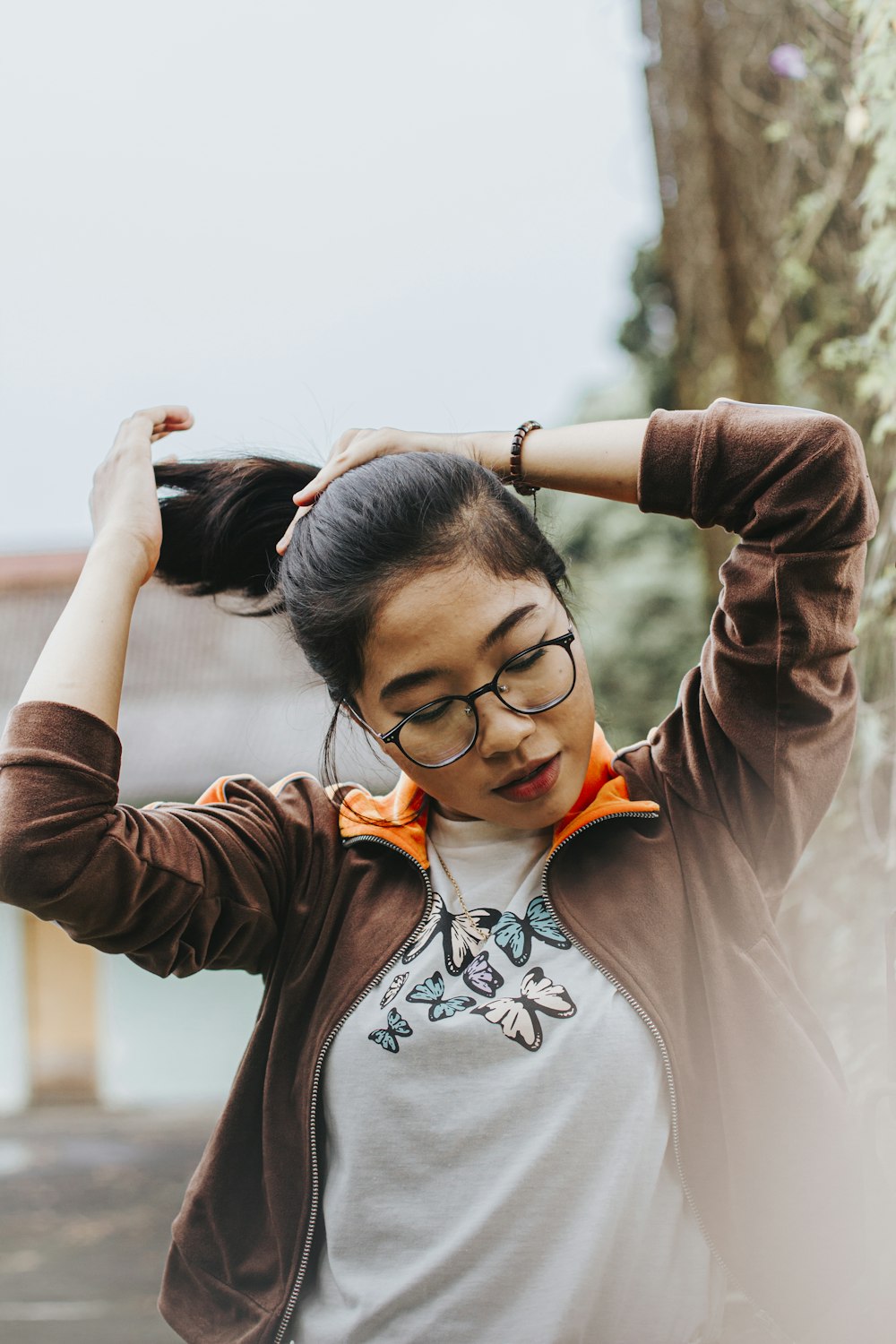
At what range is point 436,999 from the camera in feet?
3.77

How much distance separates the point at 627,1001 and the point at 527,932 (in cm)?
12

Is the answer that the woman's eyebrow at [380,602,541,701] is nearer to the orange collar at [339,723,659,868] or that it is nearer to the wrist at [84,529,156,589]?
the orange collar at [339,723,659,868]

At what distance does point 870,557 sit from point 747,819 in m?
1.20

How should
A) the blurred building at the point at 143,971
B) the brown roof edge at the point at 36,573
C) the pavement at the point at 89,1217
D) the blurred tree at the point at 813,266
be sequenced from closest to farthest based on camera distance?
the blurred tree at the point at 813,266
the pavement at the point at 89,1217
the blurred building at the point at 143,971
the brown roof edge at the point at 36,573

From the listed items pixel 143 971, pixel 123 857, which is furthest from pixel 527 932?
pixel 143 971

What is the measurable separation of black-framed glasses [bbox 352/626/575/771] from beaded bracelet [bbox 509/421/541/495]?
0.19 metres

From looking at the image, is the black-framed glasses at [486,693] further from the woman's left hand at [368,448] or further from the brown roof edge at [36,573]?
the brown roof edge at [36,573]

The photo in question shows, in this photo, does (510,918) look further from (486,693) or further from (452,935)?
(486,693)

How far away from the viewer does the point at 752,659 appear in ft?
3.73

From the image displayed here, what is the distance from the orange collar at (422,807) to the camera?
121 centimetres

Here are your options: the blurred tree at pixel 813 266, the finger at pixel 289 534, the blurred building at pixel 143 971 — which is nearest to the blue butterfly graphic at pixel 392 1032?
the finger at pixel 289 534

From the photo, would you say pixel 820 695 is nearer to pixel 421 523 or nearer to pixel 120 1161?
pixel 421 523

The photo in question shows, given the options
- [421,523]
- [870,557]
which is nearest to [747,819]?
[421,523]

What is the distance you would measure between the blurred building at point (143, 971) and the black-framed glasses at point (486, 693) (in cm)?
820
